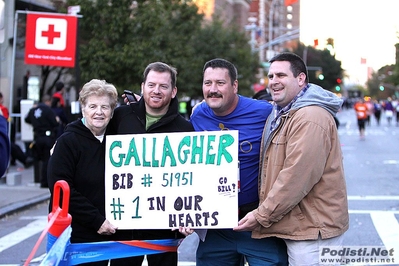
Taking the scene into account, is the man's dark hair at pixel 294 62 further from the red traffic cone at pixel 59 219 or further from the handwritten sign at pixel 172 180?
the red traffic cone at pixel 59 219

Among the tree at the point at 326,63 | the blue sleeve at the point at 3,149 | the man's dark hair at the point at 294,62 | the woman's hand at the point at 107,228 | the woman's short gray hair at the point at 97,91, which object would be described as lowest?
the woman's hand at the point at 107,228

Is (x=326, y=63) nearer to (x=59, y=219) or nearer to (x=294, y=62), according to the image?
(x=294, y=62)

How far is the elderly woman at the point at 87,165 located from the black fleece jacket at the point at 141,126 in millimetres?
111

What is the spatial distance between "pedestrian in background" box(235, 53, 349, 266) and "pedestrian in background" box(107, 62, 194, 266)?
2.19 ft

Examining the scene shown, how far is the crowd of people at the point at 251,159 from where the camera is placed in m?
4.11

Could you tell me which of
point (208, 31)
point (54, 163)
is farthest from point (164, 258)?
point (208, 31)

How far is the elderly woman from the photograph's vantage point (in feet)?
14.5

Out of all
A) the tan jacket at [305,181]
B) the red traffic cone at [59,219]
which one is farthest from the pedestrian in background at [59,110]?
the tan jacket at [305,181]

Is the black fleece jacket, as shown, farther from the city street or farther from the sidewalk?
the sidewalk

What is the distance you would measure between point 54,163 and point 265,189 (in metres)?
1.40

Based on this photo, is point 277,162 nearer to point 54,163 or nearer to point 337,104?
point 337,104

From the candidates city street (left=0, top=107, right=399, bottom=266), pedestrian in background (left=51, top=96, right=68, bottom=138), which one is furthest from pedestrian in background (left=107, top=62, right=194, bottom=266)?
pedestrian in background (left=51, top=96, right=68, bottom=138)

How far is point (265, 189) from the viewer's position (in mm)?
4289

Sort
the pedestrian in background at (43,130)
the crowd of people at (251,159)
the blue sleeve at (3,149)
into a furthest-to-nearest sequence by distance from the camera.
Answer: the pedestrian in background at (43,130) → the crowd of people at (251,159) → the blue sleeve at (3,149)
